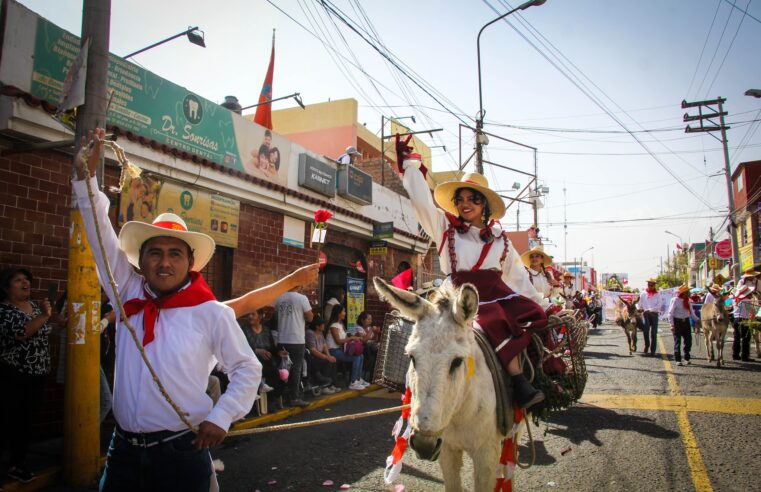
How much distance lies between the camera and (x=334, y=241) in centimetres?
1215

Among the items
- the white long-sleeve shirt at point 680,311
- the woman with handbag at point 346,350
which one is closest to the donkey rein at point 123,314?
the woman with handbag at point 346,350

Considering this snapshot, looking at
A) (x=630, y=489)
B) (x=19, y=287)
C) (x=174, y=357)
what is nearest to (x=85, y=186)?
(x=174, y=357)

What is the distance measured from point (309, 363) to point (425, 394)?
22.2 feet

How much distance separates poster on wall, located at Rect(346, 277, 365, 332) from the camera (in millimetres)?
12492

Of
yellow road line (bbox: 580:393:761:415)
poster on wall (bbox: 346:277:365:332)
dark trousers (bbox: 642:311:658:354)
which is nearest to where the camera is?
yellow road line (bbox: 580:393:761:415)

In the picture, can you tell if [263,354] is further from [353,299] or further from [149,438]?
[353,299]

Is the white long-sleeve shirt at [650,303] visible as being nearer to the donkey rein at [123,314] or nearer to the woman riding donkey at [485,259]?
the woman riding donkey at [485,259]

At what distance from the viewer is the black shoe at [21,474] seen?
4207 mm

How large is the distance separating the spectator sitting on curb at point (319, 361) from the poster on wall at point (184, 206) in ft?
7.72

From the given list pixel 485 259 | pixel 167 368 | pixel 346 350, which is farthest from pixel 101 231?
pixel 346 350

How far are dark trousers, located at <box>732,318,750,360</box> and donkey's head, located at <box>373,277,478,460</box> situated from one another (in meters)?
13.5

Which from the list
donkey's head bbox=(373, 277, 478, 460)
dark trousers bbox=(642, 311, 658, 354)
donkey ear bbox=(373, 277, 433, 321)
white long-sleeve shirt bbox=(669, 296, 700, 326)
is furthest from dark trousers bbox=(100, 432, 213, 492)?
dark trousers bbox=(642, 311, 658, 354)

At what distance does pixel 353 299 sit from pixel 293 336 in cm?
510

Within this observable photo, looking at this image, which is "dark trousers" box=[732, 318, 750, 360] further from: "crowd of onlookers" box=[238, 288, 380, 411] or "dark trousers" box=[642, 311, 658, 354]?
"crowd of onlookers" box=[238, 288, 380, 411]
